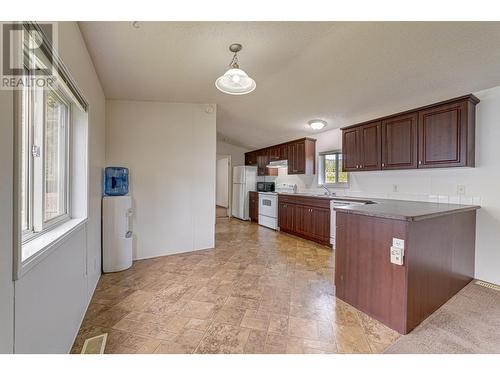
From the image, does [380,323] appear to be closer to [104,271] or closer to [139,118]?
[104,271]

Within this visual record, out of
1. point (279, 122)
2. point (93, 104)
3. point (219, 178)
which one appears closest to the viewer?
point (93, 104)

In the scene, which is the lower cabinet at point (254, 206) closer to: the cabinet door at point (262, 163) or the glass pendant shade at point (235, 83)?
the cabinet door at point (262, 163)

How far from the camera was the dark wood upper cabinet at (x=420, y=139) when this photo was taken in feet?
8.62

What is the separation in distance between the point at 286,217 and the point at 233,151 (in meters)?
3.49

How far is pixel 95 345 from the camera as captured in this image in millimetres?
1614

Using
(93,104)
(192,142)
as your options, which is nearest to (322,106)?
(192,142)

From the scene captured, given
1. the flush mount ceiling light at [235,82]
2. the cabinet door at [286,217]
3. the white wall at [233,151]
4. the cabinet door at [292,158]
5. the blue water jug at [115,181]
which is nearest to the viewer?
the flush mount ceiling light at [235,82]

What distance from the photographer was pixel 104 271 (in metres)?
2.90

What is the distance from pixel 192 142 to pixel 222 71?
1334mm

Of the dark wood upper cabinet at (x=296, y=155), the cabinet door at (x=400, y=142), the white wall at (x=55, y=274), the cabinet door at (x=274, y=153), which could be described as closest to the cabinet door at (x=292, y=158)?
the dark wood upper cabinet at (x=296, y=155)

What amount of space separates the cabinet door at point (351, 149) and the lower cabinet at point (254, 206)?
287 centimetres

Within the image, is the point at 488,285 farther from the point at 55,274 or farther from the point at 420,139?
the point at 55,274
